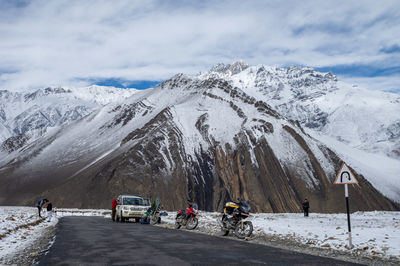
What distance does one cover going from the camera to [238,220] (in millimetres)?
18281

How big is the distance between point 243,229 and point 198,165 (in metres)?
94.7

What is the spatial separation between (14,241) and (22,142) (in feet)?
602

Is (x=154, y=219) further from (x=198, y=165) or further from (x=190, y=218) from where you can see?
(x=198, y=165)

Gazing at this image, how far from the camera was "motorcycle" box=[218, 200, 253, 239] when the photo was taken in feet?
58.5

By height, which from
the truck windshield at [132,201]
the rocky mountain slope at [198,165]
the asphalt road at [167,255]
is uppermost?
the rocky mountain slope at [198,165]

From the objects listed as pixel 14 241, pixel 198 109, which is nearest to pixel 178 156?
pixel 198 109

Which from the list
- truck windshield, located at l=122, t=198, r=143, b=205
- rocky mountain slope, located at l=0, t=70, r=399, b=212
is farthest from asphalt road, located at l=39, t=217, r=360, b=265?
rocky mountain slope, located at l=0, t=70, r=399, b=212

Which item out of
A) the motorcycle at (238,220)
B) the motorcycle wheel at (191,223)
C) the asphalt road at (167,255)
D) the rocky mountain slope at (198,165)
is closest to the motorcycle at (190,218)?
the motorcycle wheel at (191,223)

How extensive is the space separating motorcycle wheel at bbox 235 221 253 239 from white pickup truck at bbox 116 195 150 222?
15120 mm

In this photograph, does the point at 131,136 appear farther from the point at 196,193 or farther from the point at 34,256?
the point at 34,256

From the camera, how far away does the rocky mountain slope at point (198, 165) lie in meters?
100

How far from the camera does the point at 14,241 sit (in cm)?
1636

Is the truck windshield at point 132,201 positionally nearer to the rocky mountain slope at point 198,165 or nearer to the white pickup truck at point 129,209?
the white pickup truck at point 129,209

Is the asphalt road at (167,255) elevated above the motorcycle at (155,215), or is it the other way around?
the motorcycle at (155,215)
